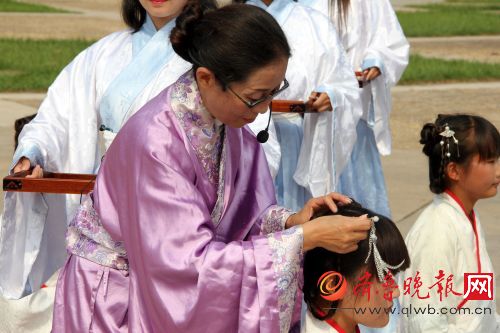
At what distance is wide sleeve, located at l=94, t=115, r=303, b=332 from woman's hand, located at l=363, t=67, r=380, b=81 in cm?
319

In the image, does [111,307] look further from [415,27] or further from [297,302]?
[415,27]

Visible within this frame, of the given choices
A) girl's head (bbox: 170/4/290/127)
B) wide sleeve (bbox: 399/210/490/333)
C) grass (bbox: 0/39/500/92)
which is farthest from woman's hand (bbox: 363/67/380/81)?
grass (bbox: 0/39/500/92)

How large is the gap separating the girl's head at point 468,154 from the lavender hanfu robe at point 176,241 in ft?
4.34

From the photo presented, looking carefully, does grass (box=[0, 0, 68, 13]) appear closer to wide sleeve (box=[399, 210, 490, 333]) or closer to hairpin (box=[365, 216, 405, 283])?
wide sleeve (box=[399, 210, 490, 333])

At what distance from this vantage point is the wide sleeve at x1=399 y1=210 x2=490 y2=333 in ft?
13.3

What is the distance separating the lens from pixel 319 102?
16.1 feet

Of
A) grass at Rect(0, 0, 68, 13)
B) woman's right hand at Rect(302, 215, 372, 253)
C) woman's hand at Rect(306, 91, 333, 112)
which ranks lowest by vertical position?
grass at Rect(0, 0, 68, 13)

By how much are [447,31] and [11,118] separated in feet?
35.3

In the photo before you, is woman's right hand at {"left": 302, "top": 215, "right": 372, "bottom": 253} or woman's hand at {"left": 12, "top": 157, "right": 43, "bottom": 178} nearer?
woman's right hand at {"left": 302, "top": 215, "right": 372, "bottom": 253}

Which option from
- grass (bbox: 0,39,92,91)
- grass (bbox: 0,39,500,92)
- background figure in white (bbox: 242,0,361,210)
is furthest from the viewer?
grass (bbox: 0,39,500,92)

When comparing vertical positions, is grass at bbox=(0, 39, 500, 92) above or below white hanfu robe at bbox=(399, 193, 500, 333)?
below

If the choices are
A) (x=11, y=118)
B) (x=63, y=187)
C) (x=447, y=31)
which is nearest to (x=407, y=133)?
(x=11, y=118)

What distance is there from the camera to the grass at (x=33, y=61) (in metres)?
13.1

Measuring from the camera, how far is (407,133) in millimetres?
10500
